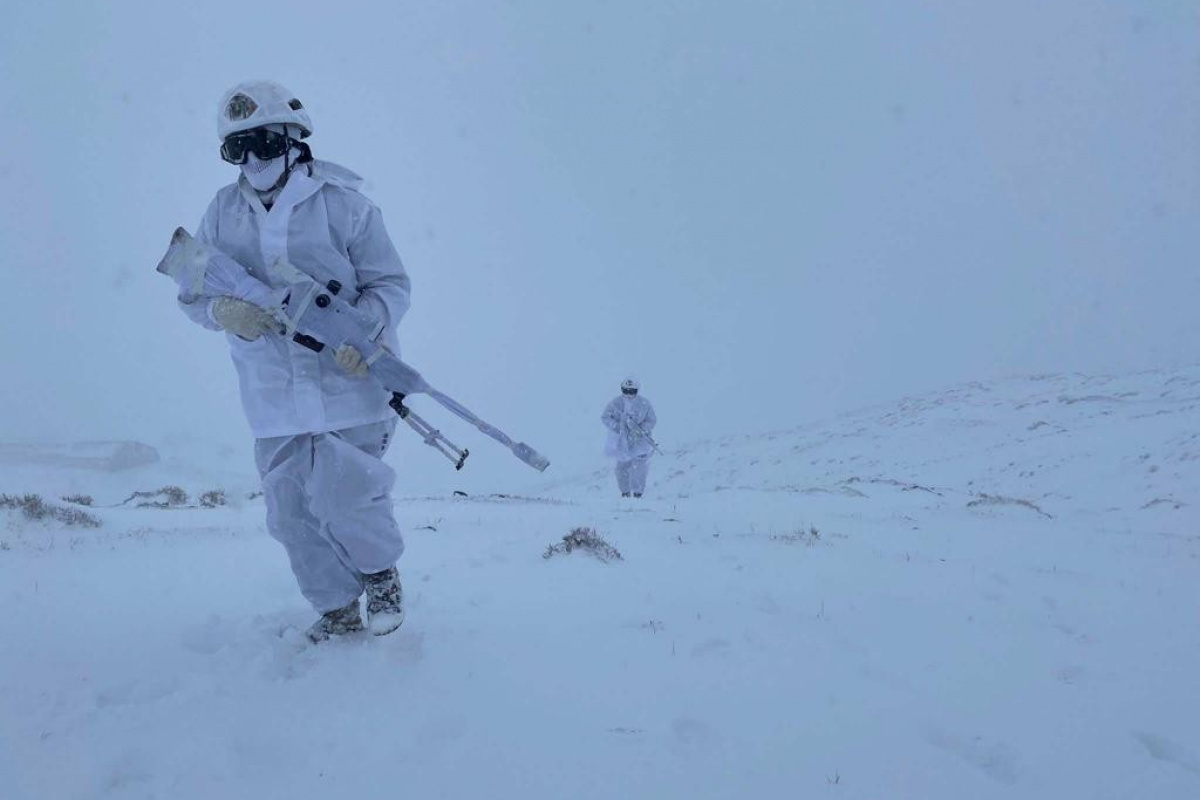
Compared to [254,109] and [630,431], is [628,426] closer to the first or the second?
[630,431]

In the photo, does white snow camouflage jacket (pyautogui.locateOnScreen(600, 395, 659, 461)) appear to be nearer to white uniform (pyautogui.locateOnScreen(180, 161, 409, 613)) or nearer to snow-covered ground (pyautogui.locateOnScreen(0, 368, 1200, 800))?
snow-covered ground (pyautogui.locateOnScreen(0, 368, 1200, 800))

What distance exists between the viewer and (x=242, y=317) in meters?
3.52

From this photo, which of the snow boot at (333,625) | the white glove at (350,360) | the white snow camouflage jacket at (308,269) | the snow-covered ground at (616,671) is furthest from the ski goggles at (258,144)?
the snow-covered ground at (616,671)

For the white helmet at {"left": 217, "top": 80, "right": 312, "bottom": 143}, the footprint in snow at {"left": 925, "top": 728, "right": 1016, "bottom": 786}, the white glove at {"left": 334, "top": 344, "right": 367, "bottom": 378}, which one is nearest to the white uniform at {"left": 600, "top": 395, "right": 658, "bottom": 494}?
the white glove at {"left": 334, "top": 344, "right": 367, "bottom": 378}

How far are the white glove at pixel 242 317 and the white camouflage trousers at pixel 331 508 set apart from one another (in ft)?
1.76

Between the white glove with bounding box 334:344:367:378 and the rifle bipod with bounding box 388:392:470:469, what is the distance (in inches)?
8.8

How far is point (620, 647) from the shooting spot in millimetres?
3803

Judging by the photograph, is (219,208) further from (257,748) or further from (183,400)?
(183,400)

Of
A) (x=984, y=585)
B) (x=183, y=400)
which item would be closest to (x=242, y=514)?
(x=984, y=585)

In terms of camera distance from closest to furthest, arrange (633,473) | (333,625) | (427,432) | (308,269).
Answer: (308,269)
(333,625)
(427,432)
(633,473)

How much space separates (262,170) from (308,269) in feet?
1.68

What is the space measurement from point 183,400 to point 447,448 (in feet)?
515

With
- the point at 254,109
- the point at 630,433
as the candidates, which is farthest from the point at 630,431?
the point at 254,109

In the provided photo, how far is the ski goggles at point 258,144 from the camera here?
11.8 feet
